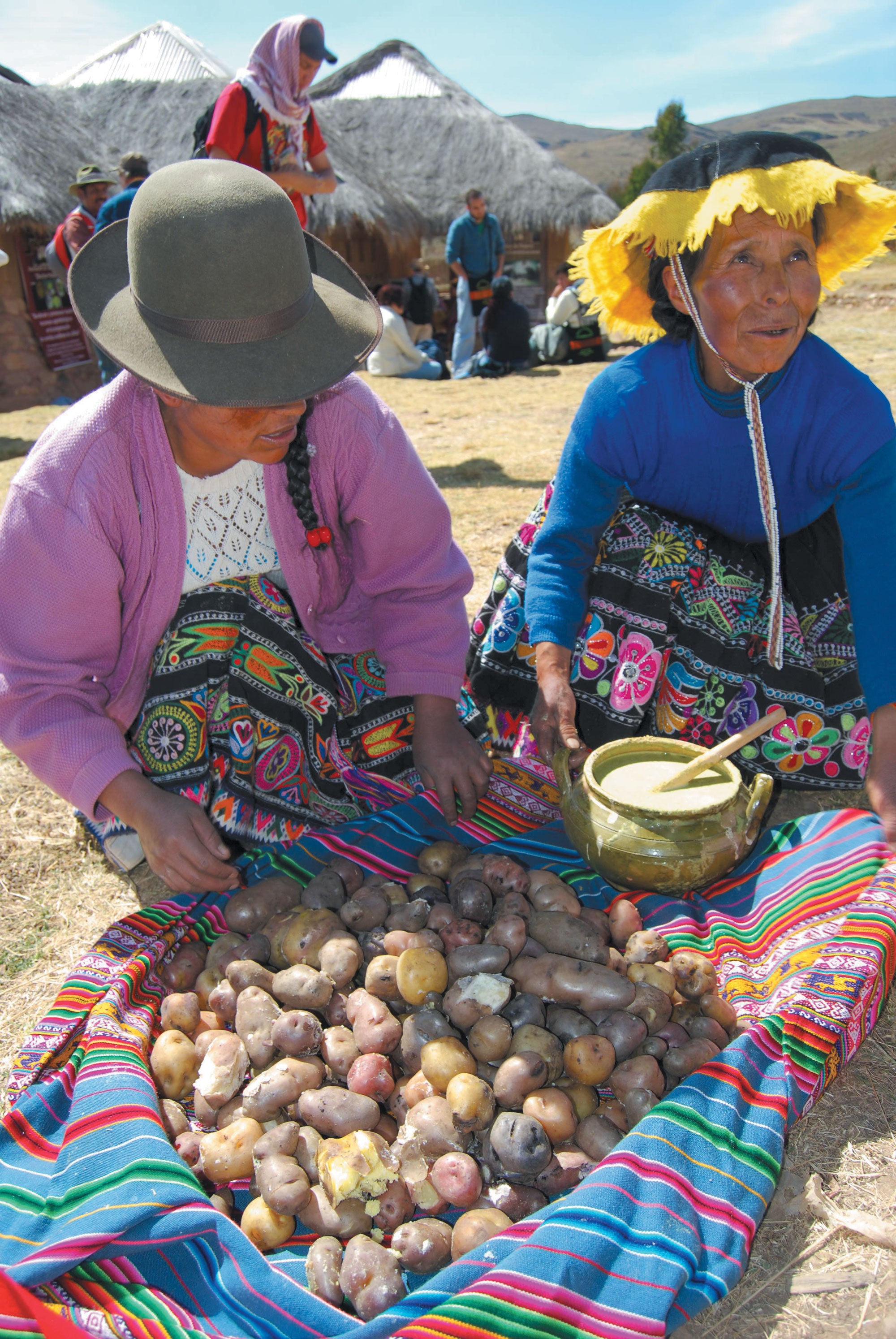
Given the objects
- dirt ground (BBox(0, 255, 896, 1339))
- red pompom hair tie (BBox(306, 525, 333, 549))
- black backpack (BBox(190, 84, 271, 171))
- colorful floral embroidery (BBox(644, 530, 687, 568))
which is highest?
black backpack (BBox(190, 84, 271, 171))

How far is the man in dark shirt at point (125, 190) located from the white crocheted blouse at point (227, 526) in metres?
3.73

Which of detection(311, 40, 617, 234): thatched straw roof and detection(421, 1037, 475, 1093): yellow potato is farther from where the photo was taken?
detection(311, 40, 617, 234): thatched straw roof

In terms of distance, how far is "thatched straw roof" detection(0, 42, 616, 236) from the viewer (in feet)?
32.0

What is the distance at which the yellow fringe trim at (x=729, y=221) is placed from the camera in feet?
5.71

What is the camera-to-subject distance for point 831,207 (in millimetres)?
1896

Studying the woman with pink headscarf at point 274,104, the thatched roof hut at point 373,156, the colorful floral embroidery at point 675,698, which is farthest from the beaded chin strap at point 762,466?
the thatched roof hut at point 373,156

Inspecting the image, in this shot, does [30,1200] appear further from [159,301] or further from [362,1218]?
[159,301]

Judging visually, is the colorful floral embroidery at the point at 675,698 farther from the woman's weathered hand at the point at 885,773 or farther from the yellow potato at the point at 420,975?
the yellow potato at the point at 420,975

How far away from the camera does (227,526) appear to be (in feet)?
6.63

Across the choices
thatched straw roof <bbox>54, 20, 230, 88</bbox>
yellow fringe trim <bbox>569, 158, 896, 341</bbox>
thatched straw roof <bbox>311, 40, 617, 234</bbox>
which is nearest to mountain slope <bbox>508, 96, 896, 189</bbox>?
thatched straw roof <bbox>311, 40, 617, 234</bbox>

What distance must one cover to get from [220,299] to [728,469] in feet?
3.90

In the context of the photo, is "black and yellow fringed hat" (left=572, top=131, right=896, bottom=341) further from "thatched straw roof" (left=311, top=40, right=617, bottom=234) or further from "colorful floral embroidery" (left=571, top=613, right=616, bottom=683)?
"thatched straw roof" (left=311, top=40, right=617, bottom=234)

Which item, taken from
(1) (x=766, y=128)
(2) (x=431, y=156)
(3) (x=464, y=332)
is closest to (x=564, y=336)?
(3) (x=464, y=332)

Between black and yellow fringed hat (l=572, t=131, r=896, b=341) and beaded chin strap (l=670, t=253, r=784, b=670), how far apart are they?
0.32ft
